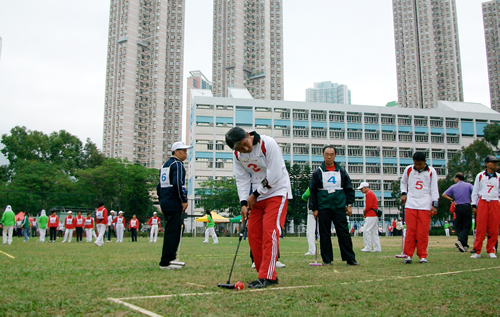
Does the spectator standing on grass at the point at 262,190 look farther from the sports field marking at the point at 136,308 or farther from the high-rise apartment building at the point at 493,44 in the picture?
the high-rise apartment building at the point at 493,44

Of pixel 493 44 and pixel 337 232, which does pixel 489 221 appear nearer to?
pixel 337 232

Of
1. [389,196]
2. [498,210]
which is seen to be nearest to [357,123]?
[389,196]

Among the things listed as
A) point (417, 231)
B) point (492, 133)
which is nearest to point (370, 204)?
point (417, 231)

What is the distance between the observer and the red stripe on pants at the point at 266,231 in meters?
4.48

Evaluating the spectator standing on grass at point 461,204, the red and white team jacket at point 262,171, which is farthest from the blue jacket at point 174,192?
the spectator standing on grass at point 461,204

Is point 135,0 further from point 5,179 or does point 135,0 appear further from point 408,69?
point 408,69

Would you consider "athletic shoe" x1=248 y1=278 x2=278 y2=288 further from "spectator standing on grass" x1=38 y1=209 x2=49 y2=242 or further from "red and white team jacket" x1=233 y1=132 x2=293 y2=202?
"spectator standing on grass" x1=38 y1=209 x2=49 y2=242

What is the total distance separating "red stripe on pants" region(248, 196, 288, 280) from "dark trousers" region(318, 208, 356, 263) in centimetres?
245

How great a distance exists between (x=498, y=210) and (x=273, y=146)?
6.32 meters

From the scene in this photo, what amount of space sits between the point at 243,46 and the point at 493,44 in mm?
84251

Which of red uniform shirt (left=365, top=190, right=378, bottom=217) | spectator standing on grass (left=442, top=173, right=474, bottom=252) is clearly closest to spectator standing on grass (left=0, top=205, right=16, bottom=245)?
red uniform shirt (left=365, top=190, right=378, bottom=217)

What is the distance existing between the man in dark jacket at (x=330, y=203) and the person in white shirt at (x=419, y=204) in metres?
1.15

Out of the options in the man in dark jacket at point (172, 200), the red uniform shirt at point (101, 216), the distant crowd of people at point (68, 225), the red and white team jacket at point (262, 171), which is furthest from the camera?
the red uniform shirt at point (101, 216)

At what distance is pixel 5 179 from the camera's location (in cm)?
7381
